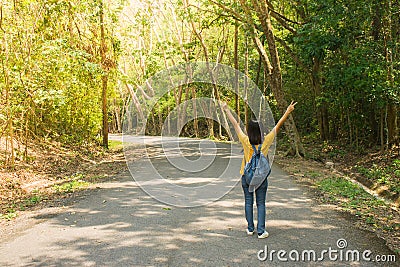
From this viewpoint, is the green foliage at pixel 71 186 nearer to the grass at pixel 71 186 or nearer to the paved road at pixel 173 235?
the grass at pixel 71 186

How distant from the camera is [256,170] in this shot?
18.8 ft

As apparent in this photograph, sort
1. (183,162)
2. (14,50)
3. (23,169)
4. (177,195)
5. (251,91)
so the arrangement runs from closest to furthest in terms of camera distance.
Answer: (177,195) < (14,50) < (23,169) < (183,162) < (251,91)

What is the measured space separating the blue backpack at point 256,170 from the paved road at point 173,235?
82cm

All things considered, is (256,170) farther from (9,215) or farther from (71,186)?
(71,186)

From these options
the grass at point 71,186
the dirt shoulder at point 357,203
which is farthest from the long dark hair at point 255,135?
the grass at point 71,186

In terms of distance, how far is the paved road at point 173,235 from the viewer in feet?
16.7

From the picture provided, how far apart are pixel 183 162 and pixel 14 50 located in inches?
273

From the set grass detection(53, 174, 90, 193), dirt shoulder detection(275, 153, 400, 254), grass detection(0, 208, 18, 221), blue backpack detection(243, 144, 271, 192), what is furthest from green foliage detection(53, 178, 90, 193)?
blue backpack detection(243, 144, 271, 192)

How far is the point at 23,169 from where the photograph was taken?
12.8 metres

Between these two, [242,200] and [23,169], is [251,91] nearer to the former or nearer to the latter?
[23,169]

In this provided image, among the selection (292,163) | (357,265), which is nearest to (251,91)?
(292,163)

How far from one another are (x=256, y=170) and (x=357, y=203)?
348 cm

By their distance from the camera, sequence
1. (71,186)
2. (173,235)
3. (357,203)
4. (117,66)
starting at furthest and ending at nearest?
(117,66) → (71,186) → (357,203) → (173,235)

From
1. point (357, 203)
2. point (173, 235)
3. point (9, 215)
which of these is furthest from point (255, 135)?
point (9, 215)
